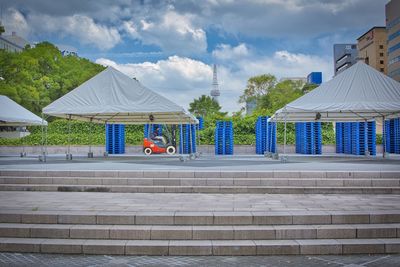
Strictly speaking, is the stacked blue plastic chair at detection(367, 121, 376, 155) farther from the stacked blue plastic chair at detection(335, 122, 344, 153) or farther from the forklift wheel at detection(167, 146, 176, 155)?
the forklift wheel at detection(167, 146, 176, 155)

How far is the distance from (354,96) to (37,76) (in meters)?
25.4

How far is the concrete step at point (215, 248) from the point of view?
5.43 m

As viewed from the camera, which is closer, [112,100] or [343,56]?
[112,100]

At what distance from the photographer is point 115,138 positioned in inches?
839

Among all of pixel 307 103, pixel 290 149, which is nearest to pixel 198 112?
pixel 290 149

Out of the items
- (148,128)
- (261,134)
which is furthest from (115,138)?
(261,134)

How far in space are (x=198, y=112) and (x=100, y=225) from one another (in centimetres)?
4106

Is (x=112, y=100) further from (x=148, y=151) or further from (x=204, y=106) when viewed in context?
(x=204, y=106)

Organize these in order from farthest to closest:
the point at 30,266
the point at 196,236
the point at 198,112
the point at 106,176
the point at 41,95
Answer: the point at 198,112, the point at 41,95, the point at 106,176, the point at 196,236, the point at 30,266

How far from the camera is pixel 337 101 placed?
1378 centimetres

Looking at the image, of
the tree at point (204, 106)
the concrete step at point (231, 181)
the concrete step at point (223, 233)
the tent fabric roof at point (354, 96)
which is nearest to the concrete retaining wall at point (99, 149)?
the tent fabric roof at point (354, 96)

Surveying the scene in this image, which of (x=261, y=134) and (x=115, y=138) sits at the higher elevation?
(x=261, y=134)

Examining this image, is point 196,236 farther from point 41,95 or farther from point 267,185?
point 41,95

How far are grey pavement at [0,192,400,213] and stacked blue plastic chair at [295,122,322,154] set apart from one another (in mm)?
11775
